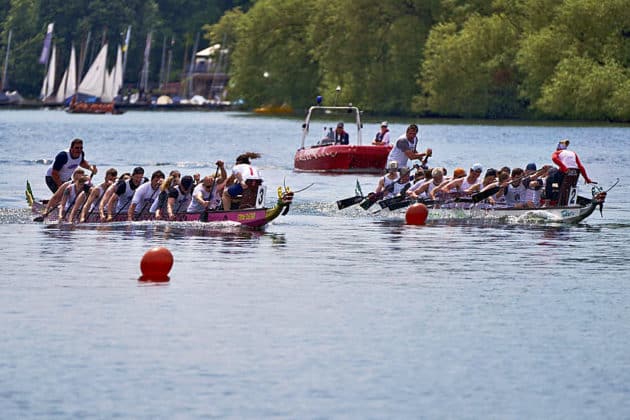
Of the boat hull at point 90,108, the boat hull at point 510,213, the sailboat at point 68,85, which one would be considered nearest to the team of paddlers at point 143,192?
the boat hull at point 510,213

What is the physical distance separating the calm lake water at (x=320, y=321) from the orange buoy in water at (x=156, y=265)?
0.25 m

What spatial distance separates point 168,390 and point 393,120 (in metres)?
99.4

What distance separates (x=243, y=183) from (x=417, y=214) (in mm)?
5472

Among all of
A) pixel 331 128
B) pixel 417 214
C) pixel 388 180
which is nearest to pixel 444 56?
pixel 331 128

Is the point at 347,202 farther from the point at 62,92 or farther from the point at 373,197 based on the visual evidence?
the point at 62,92

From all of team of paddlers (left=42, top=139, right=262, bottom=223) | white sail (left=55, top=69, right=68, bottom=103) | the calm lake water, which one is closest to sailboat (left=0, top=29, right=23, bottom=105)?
white sail (left=55, top=69, right=68, bottom=103)

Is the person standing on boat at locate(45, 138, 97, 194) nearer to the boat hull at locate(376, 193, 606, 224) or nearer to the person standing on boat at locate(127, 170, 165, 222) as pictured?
the person standing on boat at locate(127, 170, 165, 222)

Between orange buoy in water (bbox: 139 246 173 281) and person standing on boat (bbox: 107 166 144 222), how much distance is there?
24.4 ft

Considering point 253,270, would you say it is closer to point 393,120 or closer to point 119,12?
point 393,120

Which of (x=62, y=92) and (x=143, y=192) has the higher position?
(x=143, y=192)

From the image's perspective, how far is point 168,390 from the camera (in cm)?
1580

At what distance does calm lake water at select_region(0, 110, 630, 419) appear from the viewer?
1555cm

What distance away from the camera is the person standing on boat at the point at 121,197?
31453 millimetres

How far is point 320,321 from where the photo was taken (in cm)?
2009
